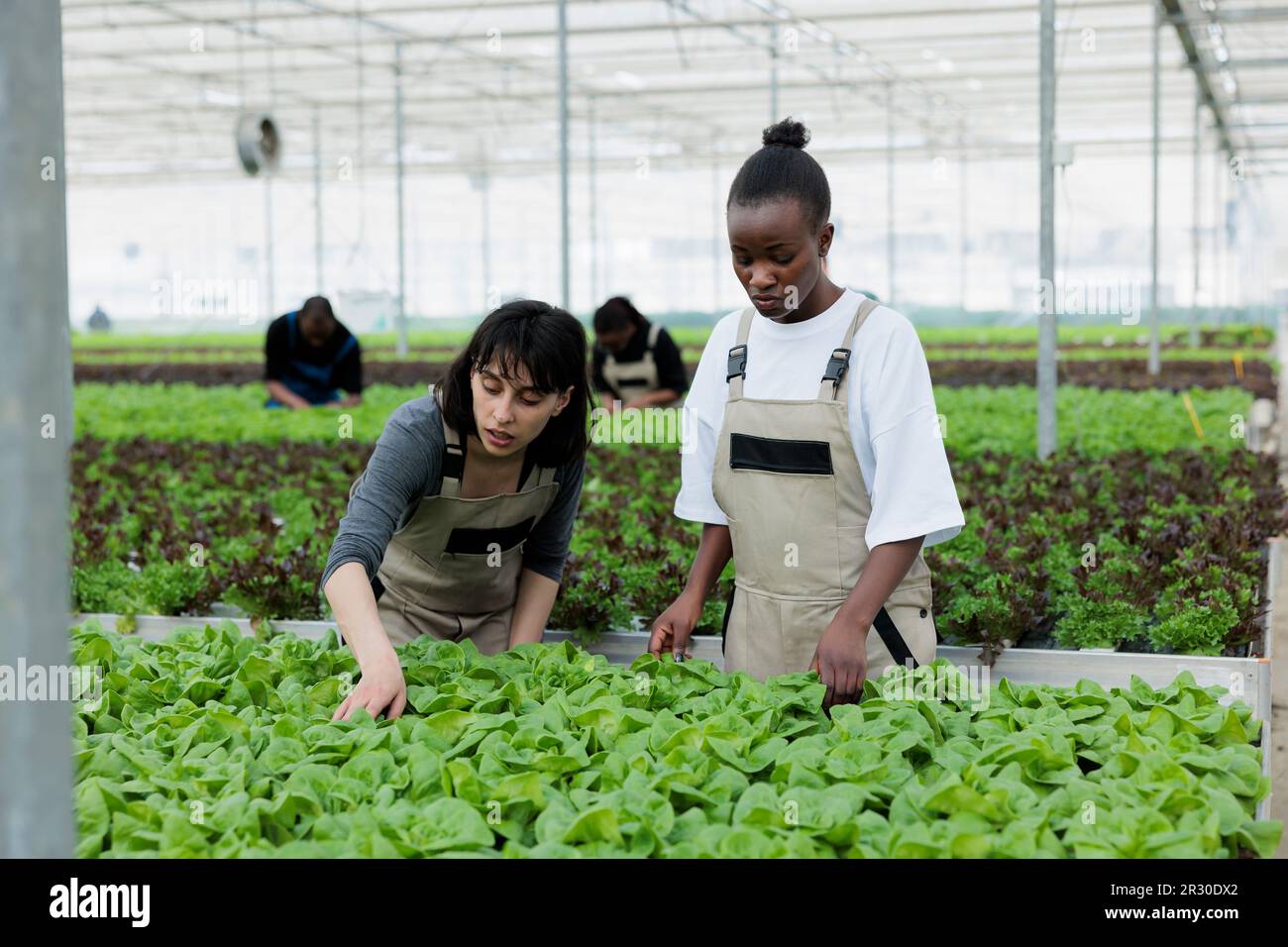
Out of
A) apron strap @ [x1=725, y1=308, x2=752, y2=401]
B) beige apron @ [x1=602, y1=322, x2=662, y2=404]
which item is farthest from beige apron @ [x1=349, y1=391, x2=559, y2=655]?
beige apron @ [x1=602, y1=322, x2=662, y2=404]

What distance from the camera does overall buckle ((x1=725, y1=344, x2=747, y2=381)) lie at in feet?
8.99

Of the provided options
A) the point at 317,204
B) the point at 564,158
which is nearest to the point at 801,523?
the point at 564,158

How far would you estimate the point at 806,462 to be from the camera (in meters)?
2.64

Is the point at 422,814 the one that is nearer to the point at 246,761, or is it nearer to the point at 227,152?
the point at 246,761

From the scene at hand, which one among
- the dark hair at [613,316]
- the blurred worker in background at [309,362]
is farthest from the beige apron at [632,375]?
the blurred worker in background at [309,362]

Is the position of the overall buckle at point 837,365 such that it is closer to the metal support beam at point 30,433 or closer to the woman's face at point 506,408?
the woman's face at point 506,408

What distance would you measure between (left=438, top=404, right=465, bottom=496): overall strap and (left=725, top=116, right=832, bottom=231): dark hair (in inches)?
30.1

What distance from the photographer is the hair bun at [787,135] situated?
2611 mm

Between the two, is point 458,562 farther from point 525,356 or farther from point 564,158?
point 564,158

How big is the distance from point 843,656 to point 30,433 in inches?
63.0

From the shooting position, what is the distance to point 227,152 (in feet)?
108

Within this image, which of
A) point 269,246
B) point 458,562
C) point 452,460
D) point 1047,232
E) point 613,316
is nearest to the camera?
point 452,460
